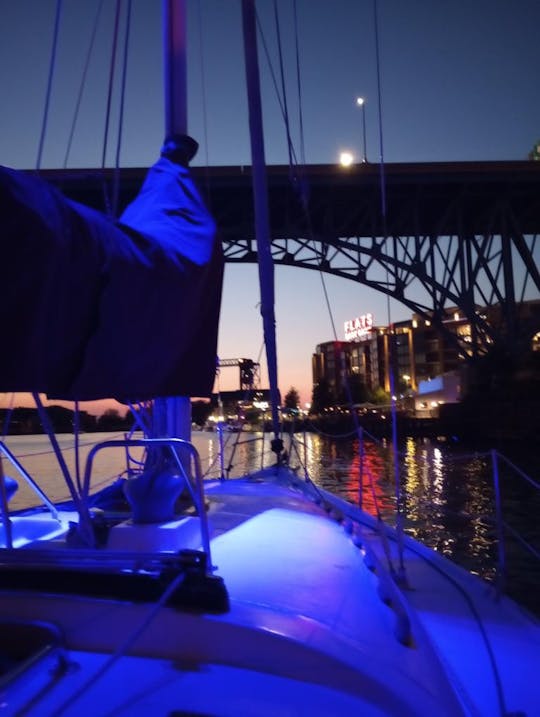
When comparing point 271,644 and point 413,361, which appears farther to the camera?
point 413,361

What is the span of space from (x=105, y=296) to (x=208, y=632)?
120 centimetres

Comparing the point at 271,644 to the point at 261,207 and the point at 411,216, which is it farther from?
the point at 411,216

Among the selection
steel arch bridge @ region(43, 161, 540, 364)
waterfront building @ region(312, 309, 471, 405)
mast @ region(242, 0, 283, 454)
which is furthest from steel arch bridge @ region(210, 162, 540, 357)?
waterfront building @ region(312, 309, 471, 405)

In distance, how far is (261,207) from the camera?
677cm

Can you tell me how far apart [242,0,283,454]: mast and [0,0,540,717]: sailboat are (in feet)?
11.5

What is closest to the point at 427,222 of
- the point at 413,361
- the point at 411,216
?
the point at 411,216

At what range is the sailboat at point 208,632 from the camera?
161cm

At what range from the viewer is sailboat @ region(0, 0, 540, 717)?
1.61 metres

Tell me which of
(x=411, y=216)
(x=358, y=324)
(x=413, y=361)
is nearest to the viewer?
(x=411, y=216)

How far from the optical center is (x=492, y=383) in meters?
30.6

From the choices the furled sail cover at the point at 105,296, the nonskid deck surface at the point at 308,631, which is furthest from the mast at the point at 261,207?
the nonskid deck surface at the point at 308,631

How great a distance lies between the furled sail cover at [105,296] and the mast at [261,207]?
3137 mm

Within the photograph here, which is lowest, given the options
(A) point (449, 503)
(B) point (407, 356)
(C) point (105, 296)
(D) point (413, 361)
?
(A) point (449, 503)

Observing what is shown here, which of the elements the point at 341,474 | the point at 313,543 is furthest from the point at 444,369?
the point at 313,543
